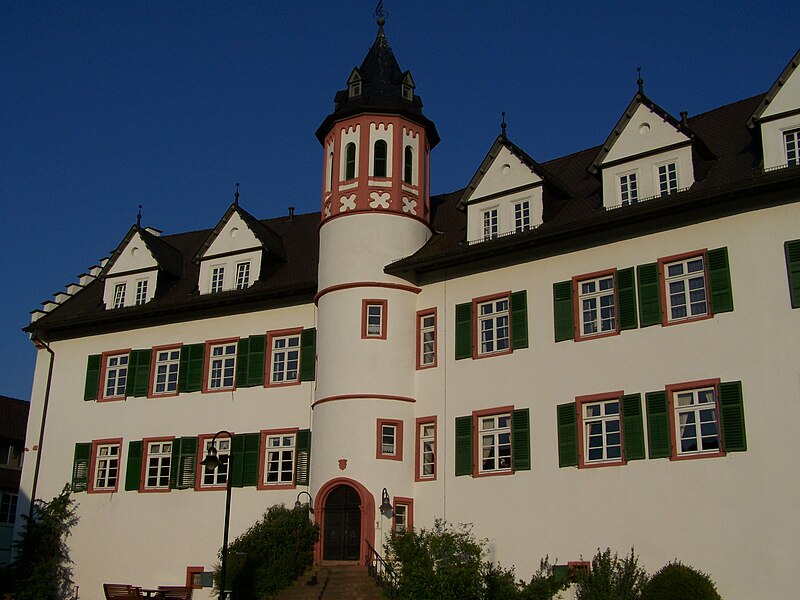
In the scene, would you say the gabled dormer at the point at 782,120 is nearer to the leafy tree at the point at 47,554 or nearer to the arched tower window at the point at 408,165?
the arched tower window at the point at 408,165

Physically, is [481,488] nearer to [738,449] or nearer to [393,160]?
[738,449]

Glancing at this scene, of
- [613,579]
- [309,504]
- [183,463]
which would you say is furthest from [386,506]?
[183,463]

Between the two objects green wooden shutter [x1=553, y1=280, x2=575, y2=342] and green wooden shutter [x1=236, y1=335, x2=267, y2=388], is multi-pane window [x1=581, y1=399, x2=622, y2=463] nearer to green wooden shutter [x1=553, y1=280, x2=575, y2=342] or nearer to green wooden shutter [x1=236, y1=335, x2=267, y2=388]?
green wooden shutter [x1=553, y1=280, x2=575, y2=342]

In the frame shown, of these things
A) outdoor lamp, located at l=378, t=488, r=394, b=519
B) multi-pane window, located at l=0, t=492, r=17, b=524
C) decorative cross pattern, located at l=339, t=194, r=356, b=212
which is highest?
decorative cross pattern, located at l=339, t=194, r=356, b=212

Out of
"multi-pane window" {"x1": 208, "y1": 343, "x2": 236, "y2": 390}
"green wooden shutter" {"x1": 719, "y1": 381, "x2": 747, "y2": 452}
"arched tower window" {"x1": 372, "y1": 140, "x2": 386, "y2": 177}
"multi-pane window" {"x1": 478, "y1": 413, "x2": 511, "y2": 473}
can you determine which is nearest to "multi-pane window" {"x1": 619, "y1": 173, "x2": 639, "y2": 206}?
"green wooden shutter" {"x1": 719, "y1": 381, "x2": 747, "y2": 452}

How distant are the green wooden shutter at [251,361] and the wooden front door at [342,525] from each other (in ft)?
16.6

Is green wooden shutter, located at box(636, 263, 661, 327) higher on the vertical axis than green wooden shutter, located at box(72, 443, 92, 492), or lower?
higher

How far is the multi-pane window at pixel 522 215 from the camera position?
2788cm

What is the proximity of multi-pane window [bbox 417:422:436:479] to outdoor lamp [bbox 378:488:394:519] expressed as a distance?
1235 millimetres

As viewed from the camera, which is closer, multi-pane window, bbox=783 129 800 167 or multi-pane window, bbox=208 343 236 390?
multi-pane window, bbox=783 129 800 167

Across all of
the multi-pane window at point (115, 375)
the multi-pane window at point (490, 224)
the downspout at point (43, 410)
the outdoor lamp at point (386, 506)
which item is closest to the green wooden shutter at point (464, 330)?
the multi-pane window at point (490, 224)

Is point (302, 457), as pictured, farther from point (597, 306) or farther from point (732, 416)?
point (732, 416)

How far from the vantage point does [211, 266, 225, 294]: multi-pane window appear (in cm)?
3309

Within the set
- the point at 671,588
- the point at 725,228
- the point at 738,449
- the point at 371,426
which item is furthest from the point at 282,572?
the point at 725,228
